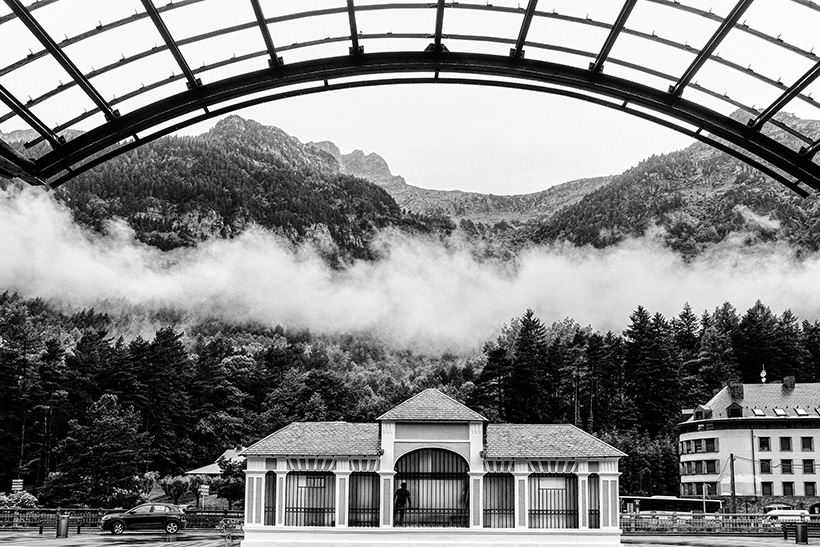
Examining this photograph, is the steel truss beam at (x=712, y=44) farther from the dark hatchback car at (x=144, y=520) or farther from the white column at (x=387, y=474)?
the dark hatchback car at (x=144, y=520)

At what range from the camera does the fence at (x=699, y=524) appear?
163ft

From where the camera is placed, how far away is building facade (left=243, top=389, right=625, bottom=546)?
36844 millimetres

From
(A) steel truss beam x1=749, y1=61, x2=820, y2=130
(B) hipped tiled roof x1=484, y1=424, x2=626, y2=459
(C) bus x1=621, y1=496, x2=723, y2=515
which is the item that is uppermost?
(A) steel truss beam x1=749, y1=61, x2=820, y2=130

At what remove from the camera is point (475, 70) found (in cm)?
1219

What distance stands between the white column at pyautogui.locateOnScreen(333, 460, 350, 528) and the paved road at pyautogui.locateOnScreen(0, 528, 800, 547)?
5.04 m

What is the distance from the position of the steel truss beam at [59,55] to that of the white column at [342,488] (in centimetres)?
2725

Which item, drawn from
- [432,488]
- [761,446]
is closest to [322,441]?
[432,488]

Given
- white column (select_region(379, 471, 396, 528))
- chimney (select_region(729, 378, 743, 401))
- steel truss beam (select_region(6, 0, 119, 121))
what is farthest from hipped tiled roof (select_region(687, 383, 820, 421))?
steel truss beam (select_region(6, 0, 119, 121))

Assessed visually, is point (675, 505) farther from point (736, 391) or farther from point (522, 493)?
point (522, 493)

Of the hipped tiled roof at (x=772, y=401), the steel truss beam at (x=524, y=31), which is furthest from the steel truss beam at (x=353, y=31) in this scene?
the hipped tiled roof at (x=772, y=401)

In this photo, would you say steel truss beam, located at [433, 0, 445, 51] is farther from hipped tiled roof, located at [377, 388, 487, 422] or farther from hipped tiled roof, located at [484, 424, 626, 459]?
hipped tiled roof, located at [484, 424, 626, 459]

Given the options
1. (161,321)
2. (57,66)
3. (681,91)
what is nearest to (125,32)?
(57,66)

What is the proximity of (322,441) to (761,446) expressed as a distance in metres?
44.5

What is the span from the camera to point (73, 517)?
47531 millimetres
